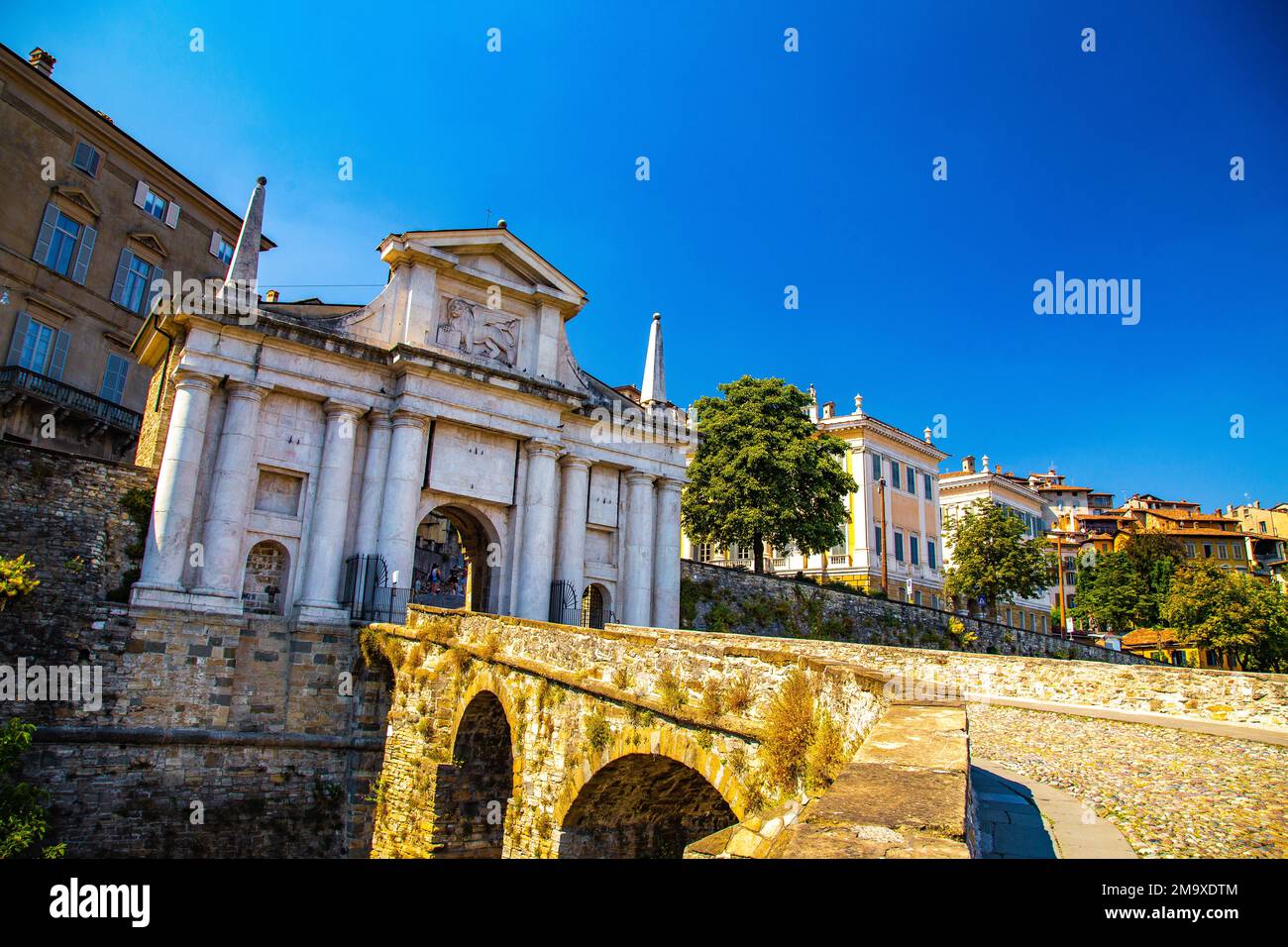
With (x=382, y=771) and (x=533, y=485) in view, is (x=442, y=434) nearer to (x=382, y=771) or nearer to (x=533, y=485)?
(x=533, y=485)

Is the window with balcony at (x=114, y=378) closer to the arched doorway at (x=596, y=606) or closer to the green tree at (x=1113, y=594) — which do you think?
the arched doorway at (x=596, y=606)

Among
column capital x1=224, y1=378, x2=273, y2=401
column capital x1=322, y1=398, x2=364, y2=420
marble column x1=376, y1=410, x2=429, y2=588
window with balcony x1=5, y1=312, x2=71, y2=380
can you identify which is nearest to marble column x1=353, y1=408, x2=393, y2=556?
marble column x1=376, y1=410, x2=429, y2=588

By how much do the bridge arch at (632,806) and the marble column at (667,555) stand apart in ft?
49.1

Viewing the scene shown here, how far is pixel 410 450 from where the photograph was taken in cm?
2209

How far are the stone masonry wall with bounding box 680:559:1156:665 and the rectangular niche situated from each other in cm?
1390

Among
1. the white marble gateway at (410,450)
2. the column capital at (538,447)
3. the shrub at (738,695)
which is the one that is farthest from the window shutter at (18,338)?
the shrub at (738,695)

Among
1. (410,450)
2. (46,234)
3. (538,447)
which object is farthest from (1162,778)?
(46,234)

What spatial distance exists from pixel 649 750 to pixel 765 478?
89.5 feet

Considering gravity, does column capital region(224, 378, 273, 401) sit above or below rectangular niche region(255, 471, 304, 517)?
above

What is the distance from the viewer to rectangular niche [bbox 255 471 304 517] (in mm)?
20859

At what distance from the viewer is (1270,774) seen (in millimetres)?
9125

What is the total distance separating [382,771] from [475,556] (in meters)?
8.37

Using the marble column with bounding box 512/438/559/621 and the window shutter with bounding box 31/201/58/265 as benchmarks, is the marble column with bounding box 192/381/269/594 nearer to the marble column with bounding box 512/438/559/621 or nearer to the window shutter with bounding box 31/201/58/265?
the marble column with bounding box 512/438/559/621
